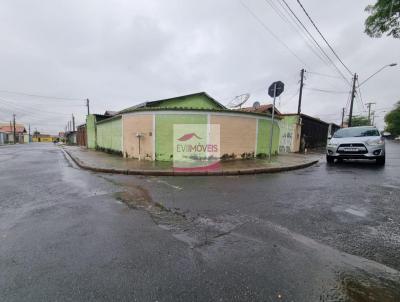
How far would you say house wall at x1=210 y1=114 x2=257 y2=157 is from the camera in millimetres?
9852

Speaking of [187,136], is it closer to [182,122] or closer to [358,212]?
→ [182,122]

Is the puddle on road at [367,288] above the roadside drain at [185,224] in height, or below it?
below

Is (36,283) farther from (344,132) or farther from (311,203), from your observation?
(344,132)

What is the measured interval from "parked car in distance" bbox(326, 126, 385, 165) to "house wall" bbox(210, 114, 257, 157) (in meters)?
3.69

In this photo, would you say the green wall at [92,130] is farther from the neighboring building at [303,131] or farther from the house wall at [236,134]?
the neighboring building at [303,131]

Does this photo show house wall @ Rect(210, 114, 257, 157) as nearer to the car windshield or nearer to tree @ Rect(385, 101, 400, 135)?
the car windshield

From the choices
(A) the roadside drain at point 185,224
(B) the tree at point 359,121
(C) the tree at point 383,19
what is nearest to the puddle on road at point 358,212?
(A) the roadside drain at point 185,224

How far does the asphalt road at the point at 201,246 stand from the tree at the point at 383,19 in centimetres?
993

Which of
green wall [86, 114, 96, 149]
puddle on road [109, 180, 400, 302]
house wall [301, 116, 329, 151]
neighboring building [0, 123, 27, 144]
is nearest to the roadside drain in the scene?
puddle on road [109, 180, 400, 302]

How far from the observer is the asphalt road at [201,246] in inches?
73.5

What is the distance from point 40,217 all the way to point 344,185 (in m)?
7.04

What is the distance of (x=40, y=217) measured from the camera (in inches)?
140

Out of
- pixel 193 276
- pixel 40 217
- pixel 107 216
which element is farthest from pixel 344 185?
pixel 40 217

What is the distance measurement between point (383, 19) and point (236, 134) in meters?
9.34
